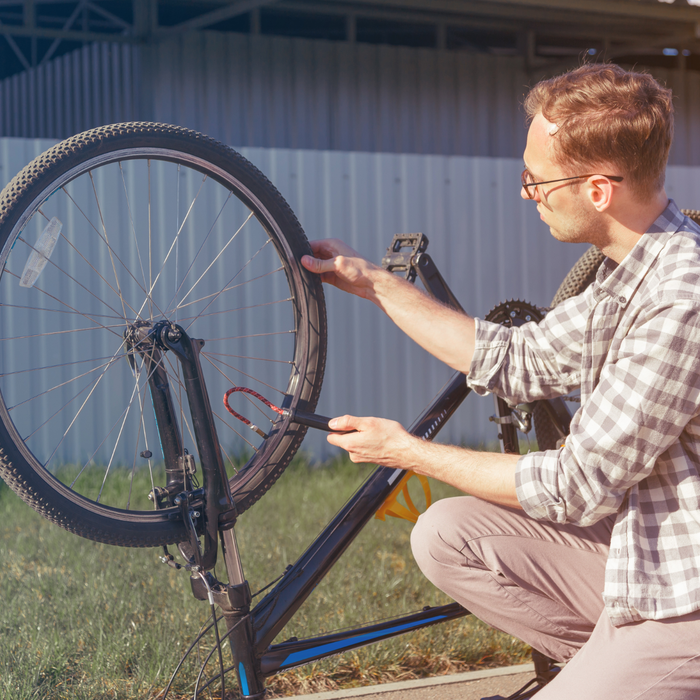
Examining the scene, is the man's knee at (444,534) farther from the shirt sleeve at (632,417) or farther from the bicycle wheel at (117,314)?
the bicycle wheel at (117,314)

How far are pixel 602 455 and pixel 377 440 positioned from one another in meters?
0.43

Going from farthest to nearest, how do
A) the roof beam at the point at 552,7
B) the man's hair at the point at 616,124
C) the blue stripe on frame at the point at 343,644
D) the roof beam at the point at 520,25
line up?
1. the roof beam at the point at 520,25
2. the roof beam at the point at 552,7
3. the blue stripe on frame at the point at 343,644
4. the man's hair at the point at 616,124

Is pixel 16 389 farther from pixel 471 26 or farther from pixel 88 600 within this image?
pixel 471 26

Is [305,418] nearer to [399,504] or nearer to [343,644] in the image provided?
[399,504]

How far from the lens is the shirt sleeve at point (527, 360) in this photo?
1653 millimetres

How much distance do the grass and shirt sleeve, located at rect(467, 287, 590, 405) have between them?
0.97 metres

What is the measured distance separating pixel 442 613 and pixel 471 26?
10.1 m

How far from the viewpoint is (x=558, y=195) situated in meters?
1.43

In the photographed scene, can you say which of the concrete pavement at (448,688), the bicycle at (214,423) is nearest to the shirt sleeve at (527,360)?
the bicycle at (214,423)

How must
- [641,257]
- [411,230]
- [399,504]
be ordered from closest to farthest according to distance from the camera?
[641,257] < [399,504] < [411,230]

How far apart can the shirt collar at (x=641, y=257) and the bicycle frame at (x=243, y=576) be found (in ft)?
2.13

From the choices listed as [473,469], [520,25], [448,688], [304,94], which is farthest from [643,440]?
[520,25]

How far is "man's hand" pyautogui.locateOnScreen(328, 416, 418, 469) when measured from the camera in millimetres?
1453

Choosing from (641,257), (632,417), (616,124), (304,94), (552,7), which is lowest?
(632,417)
